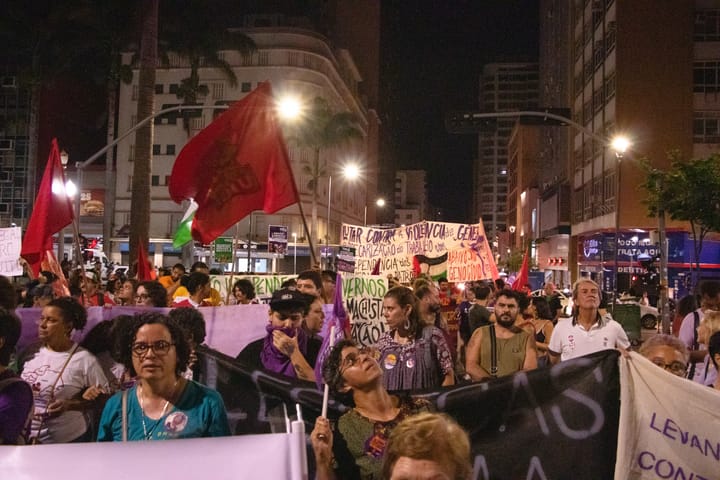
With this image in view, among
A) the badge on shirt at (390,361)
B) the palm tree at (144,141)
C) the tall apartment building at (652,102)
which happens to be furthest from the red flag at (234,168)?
the tall apartment building at (652,102)

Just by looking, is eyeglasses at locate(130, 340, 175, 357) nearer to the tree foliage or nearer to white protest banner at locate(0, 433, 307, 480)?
white protest banner at locate(0, 433, 307, 480)

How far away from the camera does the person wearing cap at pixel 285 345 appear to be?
5320mm

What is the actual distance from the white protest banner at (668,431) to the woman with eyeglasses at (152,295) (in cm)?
484

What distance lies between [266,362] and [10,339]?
1904 millimetres

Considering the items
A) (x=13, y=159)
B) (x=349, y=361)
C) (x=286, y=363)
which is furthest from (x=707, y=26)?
(x=13, y=159)

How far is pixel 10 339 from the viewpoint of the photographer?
158 inches

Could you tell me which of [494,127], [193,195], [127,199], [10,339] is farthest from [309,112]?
[10,339]

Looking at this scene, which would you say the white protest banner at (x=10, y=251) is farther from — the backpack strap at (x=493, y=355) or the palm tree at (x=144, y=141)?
the palm tree at (x=144, y=141)

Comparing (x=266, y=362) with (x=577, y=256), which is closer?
(x=266, y=362)

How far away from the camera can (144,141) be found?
69.0 feet

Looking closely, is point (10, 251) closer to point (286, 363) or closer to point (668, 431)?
point (286, 363)

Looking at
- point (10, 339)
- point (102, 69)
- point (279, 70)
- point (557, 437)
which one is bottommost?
point (557, 437)

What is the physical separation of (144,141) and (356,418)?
18.8m

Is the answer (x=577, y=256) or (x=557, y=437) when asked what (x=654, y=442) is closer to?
(x=557, y=437)
